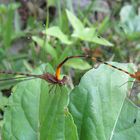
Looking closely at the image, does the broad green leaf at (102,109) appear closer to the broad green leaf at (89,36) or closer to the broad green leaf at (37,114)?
the broad green leaf at (37,114)

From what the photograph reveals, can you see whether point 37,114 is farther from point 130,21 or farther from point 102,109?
point 130,21

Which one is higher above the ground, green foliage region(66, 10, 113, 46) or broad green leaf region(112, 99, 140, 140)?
green foliage region(66, 10, 113, 46)

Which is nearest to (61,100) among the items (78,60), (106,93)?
(106,93)

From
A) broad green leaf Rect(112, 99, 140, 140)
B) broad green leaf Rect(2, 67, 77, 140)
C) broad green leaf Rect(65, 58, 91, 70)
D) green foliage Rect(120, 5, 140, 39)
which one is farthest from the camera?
green foliage Rect(120, 5, 140, 39)

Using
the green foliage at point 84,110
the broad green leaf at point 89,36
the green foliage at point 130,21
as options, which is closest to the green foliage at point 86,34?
the broad green leaf at point 89,36

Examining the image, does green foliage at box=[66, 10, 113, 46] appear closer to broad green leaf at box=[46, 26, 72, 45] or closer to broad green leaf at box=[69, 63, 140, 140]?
broad green leaf at box=[46, 26, 72, 45]

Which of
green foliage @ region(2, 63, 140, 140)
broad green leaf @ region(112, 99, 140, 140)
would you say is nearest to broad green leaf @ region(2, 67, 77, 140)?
green foliage @ region(2, 63, 140, 140)
